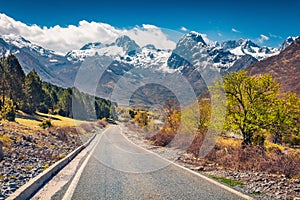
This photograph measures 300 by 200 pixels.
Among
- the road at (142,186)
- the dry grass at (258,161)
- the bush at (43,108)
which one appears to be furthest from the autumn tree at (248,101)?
the bush at (43,108)

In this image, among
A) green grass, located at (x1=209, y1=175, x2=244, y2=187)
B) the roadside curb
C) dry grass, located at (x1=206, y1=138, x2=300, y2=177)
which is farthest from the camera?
dry grass, located at (x1=206, y1=138, x2=300, y2=177)

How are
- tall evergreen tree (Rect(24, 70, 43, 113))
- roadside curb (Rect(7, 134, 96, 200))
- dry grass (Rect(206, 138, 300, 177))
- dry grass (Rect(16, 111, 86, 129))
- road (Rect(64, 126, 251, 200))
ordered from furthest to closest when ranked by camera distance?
tall evergreen tree (Rect(24, 70, 43, 113)), dry grass (Rect(16, 111, 86, 129)), dry grass (Rect(206, 138, 300, 177)), road (Rect(64, 126, 251, 200)), roadside curb (Rect(7, 134, 96, 200))

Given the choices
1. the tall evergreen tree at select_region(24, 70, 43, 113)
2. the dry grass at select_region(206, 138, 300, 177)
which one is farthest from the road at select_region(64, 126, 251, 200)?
the tall evergreen tree at select_region(24, 70, 43, 113)

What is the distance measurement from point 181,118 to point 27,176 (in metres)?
24.1

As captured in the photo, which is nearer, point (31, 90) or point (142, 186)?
point (142, 186)

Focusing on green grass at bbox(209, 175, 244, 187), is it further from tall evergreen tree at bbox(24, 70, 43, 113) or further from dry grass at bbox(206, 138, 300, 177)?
tall evergreen tree at bbox(24, 70, 43, 113)

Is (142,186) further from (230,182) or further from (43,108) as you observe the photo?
(43,108)

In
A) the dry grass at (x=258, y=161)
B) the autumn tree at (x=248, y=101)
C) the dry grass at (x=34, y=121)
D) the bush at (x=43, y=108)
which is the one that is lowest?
the dry grass at (x=34, y=121)

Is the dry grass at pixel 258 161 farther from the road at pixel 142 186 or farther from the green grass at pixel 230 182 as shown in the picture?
the road at pixel 142 186

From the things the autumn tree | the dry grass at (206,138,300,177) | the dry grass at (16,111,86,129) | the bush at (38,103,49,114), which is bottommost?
the dry grass at (16,111,86,129)

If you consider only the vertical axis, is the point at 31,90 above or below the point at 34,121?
above

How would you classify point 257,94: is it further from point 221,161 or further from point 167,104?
point 167,104

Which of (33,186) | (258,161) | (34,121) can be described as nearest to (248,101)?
(258,161)

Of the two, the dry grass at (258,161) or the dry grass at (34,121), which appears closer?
the dry grass at (258,161)
